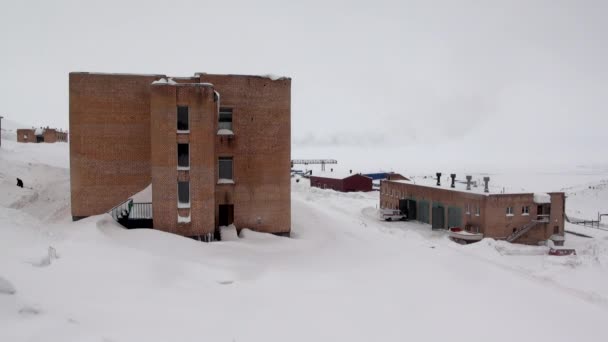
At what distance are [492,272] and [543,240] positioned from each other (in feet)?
75.8

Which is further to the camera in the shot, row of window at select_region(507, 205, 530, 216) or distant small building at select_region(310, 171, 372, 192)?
distant small building at select_region(310, 171, 372, 192)

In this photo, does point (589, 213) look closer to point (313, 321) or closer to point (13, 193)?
point (313, 321)

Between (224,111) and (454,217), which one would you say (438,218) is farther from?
(224,111)

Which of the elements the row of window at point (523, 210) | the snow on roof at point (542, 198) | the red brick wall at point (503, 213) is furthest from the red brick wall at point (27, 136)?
the snow on roof at point (542, 198)

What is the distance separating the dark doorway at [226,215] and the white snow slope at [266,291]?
1977 millimetres

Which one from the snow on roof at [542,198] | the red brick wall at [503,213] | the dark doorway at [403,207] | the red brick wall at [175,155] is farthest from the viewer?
the dark doorway at [403,207]

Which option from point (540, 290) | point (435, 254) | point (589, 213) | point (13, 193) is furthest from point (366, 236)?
point (589, 213)

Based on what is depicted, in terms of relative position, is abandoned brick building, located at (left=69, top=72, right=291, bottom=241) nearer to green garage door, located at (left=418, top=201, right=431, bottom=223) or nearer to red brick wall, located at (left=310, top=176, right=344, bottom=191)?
green garage door, located at (left=418, top=201, right=431, bottom=223)

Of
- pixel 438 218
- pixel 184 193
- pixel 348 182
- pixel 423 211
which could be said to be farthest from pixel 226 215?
pixel 348 182

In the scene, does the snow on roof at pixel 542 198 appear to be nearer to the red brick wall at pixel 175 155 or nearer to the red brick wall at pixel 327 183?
the red brick wall at pixel 175 155

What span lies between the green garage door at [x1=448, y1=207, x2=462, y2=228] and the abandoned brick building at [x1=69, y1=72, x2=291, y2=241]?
2302 cm

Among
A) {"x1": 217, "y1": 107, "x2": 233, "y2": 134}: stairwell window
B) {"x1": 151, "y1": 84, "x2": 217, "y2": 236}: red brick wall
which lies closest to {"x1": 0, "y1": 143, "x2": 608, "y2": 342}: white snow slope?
{"x1": 151, "y1": 84, "x2": 217, "y2": 236}: red brick wall

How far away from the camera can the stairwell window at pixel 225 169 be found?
24.8m

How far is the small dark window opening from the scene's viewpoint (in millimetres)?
21688
